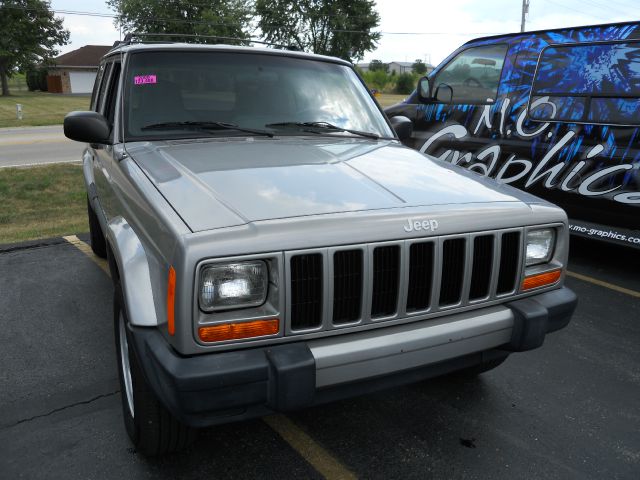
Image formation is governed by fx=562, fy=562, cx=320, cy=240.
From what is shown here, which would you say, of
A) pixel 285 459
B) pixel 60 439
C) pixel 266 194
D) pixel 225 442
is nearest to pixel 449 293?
pixel 266 194

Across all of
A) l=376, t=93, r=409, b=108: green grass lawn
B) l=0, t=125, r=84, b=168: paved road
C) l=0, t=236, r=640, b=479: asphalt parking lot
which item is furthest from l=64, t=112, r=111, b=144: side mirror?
l=376, t=93, r=409, b=108: green grass lawn

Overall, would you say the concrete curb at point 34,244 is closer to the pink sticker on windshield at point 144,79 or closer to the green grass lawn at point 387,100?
the pink sticker on windshield at point 144,79

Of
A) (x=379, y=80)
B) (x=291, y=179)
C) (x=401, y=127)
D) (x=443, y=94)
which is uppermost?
(x=379, y=80)

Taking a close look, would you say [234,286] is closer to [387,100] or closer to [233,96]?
[233,96]

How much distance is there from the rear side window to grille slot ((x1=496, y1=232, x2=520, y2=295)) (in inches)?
125

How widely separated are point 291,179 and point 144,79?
1.42 metres

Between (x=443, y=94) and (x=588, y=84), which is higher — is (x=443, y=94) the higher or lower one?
the lower one

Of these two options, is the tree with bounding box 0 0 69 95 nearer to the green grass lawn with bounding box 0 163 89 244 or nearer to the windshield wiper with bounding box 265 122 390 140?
the green grass lawn with bounding box 0 163 89 244

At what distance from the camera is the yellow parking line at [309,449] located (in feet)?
8.34

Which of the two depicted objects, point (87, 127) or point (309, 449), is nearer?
point (309, 449)

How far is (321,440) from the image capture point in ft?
9.11

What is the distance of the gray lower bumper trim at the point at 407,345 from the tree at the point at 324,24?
4487 centimetres

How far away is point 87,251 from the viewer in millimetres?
5750

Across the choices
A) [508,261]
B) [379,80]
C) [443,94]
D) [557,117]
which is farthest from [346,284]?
[379,80]
